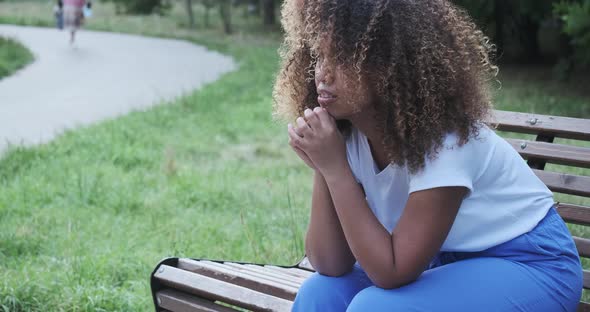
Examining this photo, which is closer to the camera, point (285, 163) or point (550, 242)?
point (550, 242)

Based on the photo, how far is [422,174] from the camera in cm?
190

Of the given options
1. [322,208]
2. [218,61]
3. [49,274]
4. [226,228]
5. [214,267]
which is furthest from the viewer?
[218,61]

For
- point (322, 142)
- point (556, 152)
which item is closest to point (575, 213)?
point (556, 152)

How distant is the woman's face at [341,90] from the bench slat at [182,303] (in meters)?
0.78

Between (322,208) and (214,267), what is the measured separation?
643 mm

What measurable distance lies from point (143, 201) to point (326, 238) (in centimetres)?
310

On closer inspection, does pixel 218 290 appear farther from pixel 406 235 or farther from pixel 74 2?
pixel 74 2

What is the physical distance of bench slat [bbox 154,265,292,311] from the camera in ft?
7.73

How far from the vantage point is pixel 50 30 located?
67.5 ft

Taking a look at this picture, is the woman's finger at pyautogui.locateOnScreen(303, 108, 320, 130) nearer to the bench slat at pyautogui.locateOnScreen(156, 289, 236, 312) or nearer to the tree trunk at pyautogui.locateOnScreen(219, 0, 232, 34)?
the bench slat at pyautogui.locateOnScreen(156, 289, 236, 312)

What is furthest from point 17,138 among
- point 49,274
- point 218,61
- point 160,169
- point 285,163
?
point 218,61

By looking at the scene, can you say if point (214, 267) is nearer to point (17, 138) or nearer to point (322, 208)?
point (322, 208)

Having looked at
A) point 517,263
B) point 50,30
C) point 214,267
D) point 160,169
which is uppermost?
point 517,263

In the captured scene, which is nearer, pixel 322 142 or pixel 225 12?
pixel 322 142
